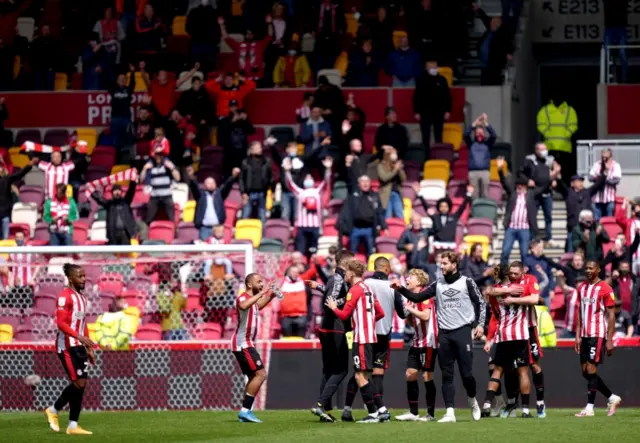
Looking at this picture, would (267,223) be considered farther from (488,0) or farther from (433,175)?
(488,0)

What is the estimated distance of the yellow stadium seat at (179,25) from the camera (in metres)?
30.8

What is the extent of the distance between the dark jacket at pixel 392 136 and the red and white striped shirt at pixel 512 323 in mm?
9567

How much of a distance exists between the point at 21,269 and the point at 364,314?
24.5 feet

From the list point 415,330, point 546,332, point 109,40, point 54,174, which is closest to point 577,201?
point 546,332

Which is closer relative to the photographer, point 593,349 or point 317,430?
point 317,430

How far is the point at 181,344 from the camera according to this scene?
21312 mm

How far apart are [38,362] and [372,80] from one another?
403 inches

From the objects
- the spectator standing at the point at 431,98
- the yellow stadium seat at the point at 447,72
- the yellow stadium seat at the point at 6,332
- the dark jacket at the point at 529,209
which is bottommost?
the yellow stadium seat at the point at 6,332

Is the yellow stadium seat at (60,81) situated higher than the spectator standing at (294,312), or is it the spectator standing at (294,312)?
the yellow stadium seat at (60,81)

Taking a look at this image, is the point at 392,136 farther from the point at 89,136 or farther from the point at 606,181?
the point at 89,136

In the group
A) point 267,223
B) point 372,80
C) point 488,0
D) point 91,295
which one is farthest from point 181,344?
point 488,0

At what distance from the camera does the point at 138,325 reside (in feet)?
71.0

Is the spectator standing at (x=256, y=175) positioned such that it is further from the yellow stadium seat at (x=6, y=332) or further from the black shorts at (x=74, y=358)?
the black shorts at (x=74, y=358)

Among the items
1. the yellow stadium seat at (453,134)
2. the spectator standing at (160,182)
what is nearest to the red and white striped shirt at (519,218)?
the yellow stadium seat at (453,134)
